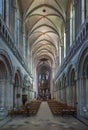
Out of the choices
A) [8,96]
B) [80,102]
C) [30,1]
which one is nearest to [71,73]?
[80,102]

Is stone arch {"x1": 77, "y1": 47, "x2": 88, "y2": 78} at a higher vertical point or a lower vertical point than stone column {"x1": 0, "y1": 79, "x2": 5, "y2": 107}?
higher

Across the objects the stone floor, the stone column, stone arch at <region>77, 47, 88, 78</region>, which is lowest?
the stone floor

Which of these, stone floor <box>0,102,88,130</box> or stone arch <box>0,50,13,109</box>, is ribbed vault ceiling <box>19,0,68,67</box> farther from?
stone floor <box>0,102,88,130</box>

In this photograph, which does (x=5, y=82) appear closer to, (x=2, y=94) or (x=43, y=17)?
(x=2, y=94)

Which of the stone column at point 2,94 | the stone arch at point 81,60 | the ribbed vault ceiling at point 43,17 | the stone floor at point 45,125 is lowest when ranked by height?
the stone floor at point 45,125

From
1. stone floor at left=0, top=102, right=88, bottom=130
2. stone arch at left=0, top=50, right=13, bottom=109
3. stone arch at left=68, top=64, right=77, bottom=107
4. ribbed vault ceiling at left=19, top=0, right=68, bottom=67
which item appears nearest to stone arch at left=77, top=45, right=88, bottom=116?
stone floor at left=0, top=102, right=88, bottom=130

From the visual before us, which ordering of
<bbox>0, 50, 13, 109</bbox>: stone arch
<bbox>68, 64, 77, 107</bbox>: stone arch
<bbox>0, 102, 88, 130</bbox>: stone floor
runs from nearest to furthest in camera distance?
<bbox>0, 102, 88, 130</bbox>: stone floor, <bbox>0, 50, 13, 109</bbox>: stone arch, <bbox>68, 64, 77, 107</bbox>: stone arch

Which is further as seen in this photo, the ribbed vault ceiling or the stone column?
the ribbed vault ceiling

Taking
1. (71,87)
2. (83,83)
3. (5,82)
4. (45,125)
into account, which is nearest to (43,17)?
(71,87)

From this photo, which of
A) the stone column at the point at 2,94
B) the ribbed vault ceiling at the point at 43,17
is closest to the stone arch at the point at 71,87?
the ribbed vault ceiling at the point at 43,17

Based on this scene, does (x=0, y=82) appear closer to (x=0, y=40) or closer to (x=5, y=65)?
(x=5, y=65)

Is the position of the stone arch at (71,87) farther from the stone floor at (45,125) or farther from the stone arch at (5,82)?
the stone floor at (45,125)

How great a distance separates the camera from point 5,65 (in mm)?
21172

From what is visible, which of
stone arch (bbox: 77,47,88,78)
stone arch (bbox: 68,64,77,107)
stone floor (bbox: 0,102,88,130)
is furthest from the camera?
stone arch (bbox: 68,64,77,107)
